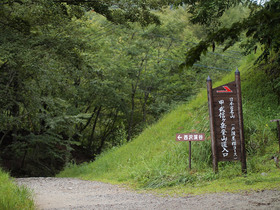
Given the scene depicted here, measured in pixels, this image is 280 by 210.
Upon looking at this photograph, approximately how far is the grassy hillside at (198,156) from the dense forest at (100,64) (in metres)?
0.95

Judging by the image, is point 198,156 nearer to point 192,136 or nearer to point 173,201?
point 192,136

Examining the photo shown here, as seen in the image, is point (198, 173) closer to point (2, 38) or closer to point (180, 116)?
point (180, 116)

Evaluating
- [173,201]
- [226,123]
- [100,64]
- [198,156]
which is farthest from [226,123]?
[100,64]

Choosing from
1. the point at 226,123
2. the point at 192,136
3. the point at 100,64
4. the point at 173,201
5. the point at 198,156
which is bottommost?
the point at 173,201

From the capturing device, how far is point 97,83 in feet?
60.0

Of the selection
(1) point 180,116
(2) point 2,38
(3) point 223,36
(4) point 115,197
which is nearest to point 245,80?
Result: (1) point 180,116

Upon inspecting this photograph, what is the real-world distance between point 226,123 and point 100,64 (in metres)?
10.4

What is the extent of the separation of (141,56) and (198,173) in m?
13.7

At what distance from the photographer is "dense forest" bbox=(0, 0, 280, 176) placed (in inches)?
366

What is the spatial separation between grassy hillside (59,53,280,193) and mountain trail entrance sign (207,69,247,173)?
42cm

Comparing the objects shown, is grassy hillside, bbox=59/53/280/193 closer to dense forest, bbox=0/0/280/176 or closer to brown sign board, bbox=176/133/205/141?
brown sign board, bbox=176/133/205/141

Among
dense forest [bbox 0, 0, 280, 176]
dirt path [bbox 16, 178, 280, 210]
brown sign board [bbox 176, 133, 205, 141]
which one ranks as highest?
dense forest [bbox 0, 0, 280, 176]

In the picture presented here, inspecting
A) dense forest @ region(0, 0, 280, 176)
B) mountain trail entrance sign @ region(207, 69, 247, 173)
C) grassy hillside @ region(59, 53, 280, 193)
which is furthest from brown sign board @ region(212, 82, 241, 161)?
dense forest @ region(0, 0, 280, 176)

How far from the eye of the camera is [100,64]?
16969 mm
